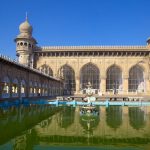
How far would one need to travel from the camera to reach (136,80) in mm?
36344

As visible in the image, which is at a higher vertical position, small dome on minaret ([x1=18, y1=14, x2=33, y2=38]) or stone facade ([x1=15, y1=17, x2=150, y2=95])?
small dome on minaret ([x1=18, y1=14, x2=33, y2=38])

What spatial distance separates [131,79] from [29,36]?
561 inches

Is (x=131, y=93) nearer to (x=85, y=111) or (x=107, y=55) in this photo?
(x=107, y=55)

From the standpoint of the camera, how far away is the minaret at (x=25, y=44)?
33188 mm

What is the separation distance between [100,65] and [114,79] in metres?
2.85

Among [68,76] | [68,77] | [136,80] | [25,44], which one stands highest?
[25,44]

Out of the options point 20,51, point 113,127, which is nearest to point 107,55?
point 20,51

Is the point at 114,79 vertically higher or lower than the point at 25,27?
lower

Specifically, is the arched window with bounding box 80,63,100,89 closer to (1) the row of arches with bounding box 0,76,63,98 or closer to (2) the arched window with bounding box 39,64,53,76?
(1) the row of arches with bounding box 0,76,63,98

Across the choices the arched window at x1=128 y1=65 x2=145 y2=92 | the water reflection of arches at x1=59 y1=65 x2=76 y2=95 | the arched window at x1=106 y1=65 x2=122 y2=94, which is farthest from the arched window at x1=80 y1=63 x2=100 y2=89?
the arched window at x1=128 y1=65 x2=145 y2=92

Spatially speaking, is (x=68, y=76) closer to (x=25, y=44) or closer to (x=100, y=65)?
(x=100, y=65)

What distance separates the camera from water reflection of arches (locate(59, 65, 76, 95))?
120 ft

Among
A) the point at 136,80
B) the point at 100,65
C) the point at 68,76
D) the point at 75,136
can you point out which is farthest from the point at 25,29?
the point at 75,136

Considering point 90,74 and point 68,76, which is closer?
point 90,74
